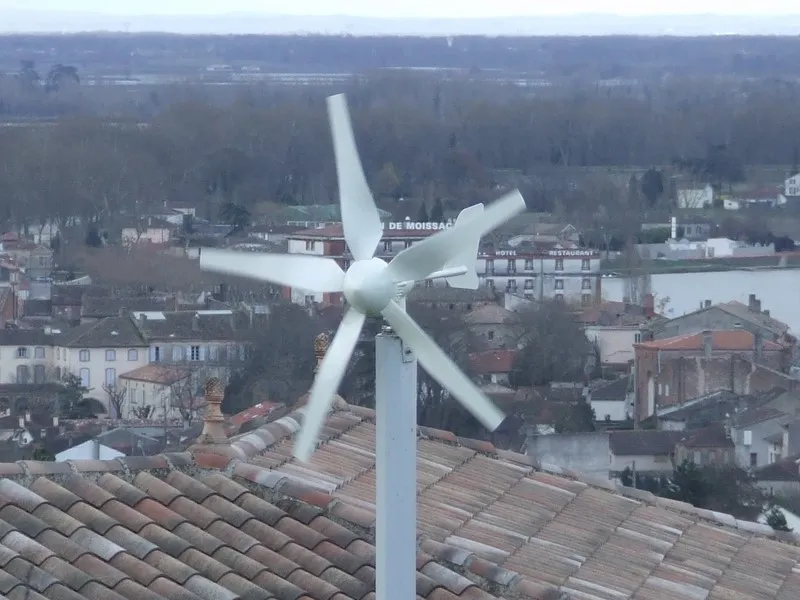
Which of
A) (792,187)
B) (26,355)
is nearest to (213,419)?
(26,355)

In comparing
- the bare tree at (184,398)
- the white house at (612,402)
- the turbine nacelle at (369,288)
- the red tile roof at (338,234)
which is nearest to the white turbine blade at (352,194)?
the turbine nacelle at (369,288)

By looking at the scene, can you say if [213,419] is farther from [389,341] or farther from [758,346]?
[758,346]

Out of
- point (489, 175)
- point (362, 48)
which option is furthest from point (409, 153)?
point (362, 48)

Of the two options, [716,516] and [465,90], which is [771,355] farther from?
[465,90]

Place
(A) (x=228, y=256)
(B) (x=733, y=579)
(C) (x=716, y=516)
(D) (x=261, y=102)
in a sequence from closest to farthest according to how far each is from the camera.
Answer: (A) (x=228, y=256)
(B) (x=733, y=579)
(C) (x=716, y=516)
(D) (x=261, y=102)

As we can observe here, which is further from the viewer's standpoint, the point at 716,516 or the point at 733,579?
the point at 716,516

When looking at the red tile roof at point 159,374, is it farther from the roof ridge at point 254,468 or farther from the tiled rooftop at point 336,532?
the tiled rooftop at point 336,532
